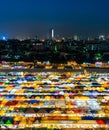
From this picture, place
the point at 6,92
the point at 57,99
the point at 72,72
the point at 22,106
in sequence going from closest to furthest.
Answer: the point at 22,106 → the point at 57,99 → the point at 6,92 → the point at 72,72

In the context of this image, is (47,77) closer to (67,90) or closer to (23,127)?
(67,90)

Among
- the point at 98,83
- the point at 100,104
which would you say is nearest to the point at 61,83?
the point at 98,83

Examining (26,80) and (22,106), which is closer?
(22,106)

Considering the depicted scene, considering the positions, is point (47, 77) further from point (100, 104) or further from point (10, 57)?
point (10, 57)

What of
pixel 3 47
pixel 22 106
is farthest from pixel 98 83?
pixel 3 47

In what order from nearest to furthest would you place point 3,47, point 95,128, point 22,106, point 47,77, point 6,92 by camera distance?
point 95,128
point 22,106
point 6,92
point 47,77
point 3,47

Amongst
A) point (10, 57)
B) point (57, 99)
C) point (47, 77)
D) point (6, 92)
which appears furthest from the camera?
point (10, 57)

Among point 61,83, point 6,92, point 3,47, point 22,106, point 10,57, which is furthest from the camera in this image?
point 3,47

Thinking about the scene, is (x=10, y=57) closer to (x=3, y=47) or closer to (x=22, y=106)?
(x=3, y=47)

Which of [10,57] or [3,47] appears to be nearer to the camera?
[10,57]
